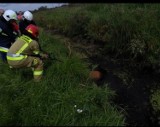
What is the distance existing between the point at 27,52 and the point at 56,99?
1.63m

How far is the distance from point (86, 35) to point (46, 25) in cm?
644

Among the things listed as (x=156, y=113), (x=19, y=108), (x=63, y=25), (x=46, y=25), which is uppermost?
(x=19, y=108)

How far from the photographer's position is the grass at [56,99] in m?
5.28

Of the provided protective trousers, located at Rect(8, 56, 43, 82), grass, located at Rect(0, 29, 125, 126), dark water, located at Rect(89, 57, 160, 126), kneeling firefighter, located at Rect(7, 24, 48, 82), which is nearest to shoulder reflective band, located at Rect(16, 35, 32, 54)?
kneeling firefighter, located at Rect(7, 24, 48, 82)

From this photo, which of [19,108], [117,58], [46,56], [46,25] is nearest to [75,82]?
[46,56]

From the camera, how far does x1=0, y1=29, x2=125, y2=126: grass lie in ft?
17.3

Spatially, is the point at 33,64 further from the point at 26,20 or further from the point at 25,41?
the point at 26,20

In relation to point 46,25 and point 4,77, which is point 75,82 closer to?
point 4,77

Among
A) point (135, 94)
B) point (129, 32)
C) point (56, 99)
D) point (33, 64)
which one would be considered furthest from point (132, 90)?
point (33, 64)

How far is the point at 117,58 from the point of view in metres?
9.02

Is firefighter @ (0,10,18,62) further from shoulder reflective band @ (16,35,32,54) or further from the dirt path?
the dirt path

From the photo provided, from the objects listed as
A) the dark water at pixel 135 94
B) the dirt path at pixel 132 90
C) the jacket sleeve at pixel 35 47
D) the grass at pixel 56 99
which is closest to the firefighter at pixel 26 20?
the grass at pixel 56 99

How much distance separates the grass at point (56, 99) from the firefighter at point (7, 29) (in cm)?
100

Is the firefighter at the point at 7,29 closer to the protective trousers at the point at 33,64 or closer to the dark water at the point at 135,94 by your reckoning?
the protective trousers at the point at 33,64
